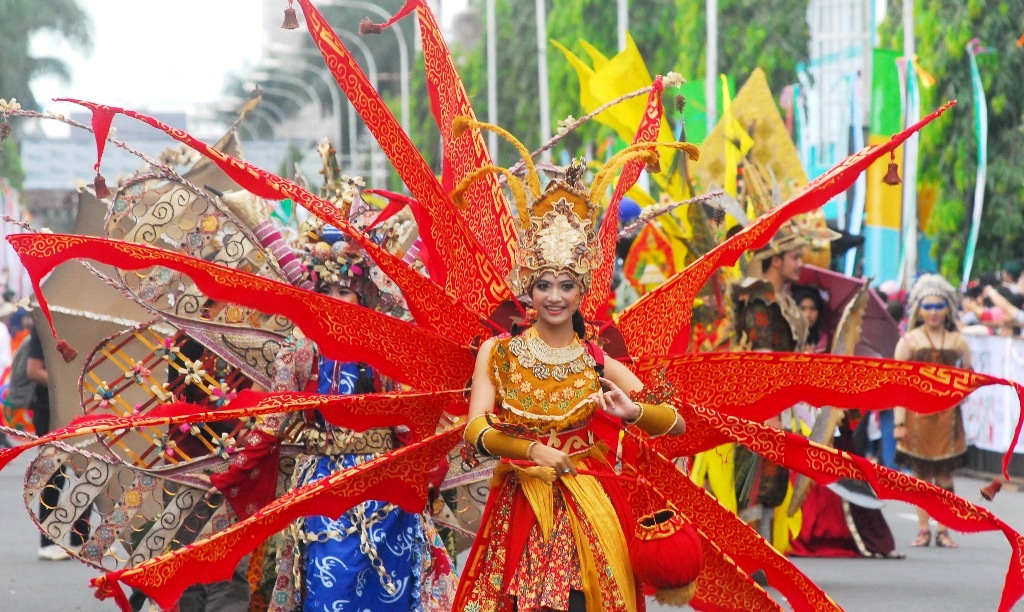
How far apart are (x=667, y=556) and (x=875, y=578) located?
6.13 m

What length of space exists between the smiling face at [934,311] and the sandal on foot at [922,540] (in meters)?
1.46

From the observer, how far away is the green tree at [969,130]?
2359cm

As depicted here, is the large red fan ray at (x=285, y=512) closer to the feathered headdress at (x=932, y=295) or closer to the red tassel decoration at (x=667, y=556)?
the red tassel decoration at (x=667, y=556)

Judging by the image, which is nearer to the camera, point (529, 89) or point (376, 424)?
point (376, 424)

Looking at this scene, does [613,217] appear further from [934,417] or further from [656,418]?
[934,417]

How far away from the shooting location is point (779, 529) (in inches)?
479

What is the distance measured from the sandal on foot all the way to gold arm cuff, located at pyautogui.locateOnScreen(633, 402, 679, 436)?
7.90m

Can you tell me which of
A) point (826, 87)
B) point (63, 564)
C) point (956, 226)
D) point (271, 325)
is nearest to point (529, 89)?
point (826, 87)

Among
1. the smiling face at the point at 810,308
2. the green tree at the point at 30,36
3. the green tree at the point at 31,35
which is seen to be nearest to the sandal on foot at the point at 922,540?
A: the smiling face at the point at 810,308

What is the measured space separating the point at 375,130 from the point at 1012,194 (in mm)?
19034

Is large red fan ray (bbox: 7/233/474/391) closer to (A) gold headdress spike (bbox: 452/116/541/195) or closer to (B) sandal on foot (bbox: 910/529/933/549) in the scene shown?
(A) gold headdress spike (bbox: 452/116/541/195)

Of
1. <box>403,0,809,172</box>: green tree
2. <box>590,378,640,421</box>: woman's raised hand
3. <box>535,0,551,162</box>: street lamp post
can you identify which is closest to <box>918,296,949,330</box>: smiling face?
<box>590,378,640,421</box>: woman's raised hand

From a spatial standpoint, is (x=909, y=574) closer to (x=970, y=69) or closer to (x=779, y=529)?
(x=779, y=529)

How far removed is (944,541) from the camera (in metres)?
13.5
